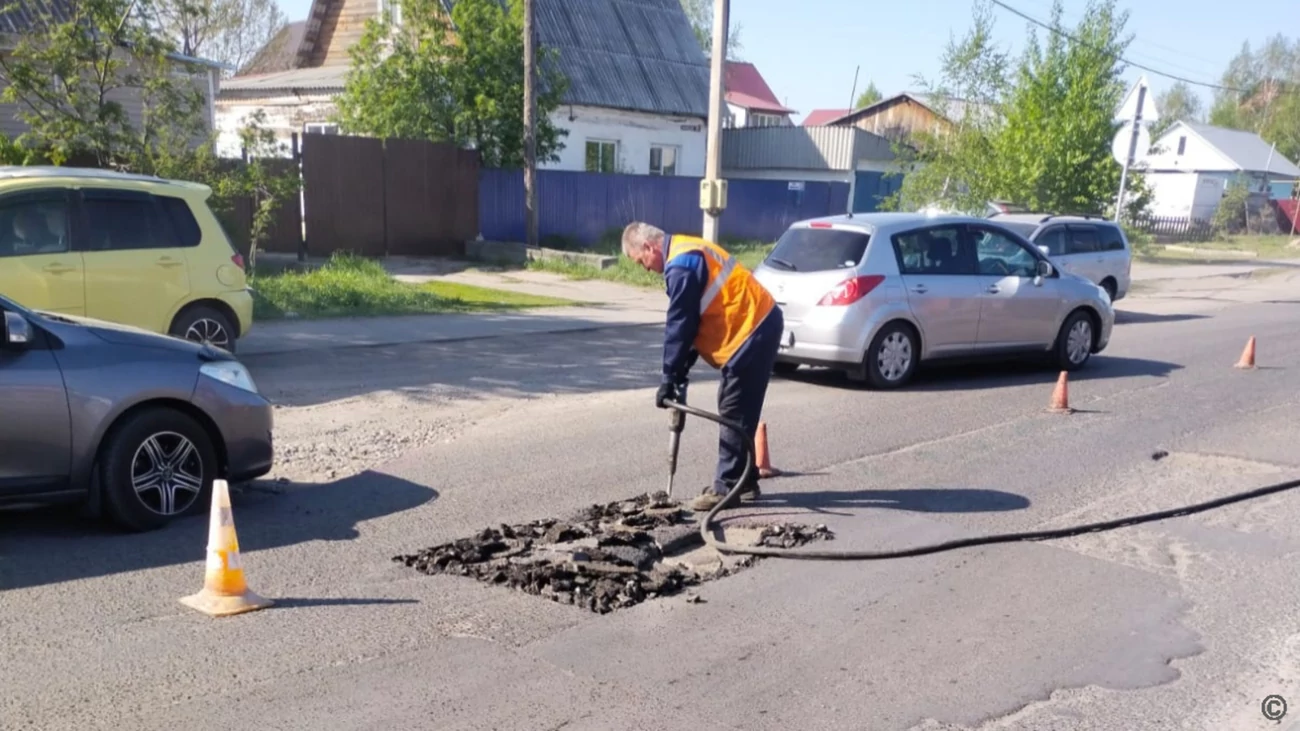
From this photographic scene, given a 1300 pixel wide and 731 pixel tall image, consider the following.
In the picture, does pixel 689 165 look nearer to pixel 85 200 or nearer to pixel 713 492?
pixel 85 200

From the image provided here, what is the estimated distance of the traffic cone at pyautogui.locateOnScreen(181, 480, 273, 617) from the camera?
5059mm

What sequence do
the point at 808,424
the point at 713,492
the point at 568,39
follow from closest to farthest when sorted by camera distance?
the point at 713,492
the point at 808,424
the point at 568,39

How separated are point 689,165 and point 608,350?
22654mm

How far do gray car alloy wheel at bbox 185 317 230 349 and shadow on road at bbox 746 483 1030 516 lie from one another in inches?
243

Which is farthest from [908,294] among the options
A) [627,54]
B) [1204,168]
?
[1204,168]

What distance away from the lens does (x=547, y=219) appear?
1059 inches

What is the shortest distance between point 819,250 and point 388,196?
1411 centimetres

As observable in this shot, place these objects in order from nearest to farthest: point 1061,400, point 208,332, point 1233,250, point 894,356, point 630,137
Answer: point 1061,400 → point 208,332 → point 894,356 → point 630,137 → point 1233,250

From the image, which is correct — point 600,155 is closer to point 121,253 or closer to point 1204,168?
point 121,253

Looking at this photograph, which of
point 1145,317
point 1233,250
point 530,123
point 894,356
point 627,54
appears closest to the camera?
point 894,356

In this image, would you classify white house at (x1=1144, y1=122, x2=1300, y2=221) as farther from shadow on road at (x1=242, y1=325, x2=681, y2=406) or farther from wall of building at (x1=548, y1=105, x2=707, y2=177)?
shadow on road at (x1=242, y1=325, x2=681, y2=406)

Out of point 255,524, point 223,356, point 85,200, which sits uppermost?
point 85,200

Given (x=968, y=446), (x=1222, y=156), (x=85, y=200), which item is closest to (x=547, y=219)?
(x=85, y=200)

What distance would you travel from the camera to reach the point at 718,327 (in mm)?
6633
